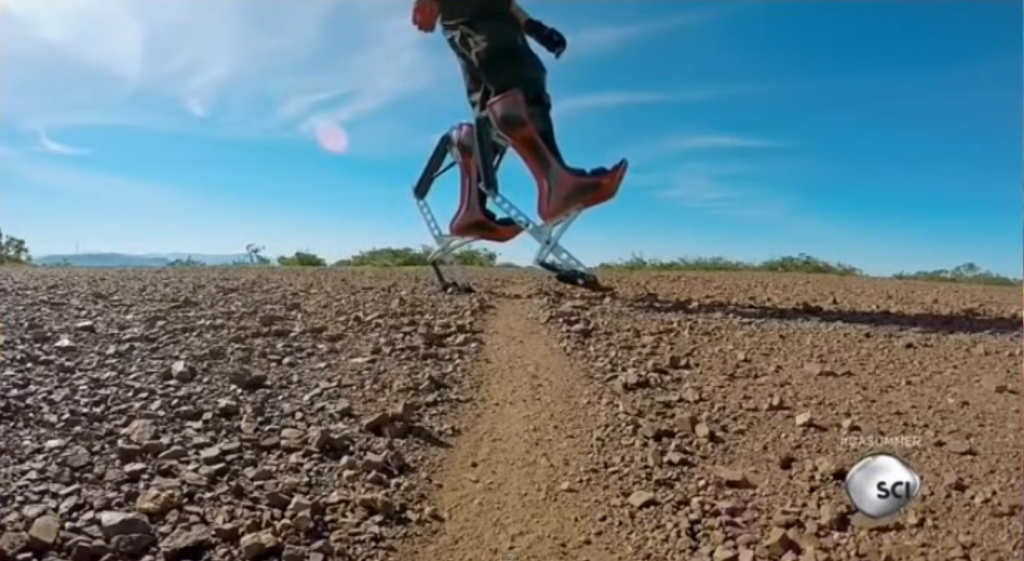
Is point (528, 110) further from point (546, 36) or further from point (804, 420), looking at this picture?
point (804, 420)

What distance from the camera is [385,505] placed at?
1746 millimetres

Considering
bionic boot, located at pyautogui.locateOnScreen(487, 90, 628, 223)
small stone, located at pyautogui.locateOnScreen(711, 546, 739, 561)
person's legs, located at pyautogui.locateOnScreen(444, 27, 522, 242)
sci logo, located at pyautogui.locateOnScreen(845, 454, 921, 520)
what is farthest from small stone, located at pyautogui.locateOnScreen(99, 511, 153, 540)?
person's legs, located at pyautogui.locateOnScreen(444, 27, 522, 242)

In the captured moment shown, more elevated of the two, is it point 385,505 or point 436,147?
point 436,147

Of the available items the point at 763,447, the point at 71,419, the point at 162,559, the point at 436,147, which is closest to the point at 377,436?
the point at 162,559

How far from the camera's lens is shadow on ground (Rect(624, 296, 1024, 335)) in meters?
3.00

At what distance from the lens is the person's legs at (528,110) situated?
3139 mm

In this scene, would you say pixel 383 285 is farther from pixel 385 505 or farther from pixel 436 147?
pixel 385 505

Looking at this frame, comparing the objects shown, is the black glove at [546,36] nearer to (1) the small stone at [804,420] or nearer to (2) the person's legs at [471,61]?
(2) the person's legs at [471,61]

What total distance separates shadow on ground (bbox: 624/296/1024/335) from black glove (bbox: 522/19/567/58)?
3.73 feet

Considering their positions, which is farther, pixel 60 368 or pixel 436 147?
pixel 436 147

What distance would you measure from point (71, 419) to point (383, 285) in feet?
6.37

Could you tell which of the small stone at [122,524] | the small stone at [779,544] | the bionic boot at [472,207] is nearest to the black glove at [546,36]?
the bionic boot at [472,207]

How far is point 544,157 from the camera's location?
318 cm

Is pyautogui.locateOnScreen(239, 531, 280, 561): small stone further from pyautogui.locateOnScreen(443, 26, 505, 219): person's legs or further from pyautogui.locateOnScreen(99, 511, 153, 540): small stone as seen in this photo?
pyautogui.locateOnScreen(443, 26, 505, 219): person's legs
